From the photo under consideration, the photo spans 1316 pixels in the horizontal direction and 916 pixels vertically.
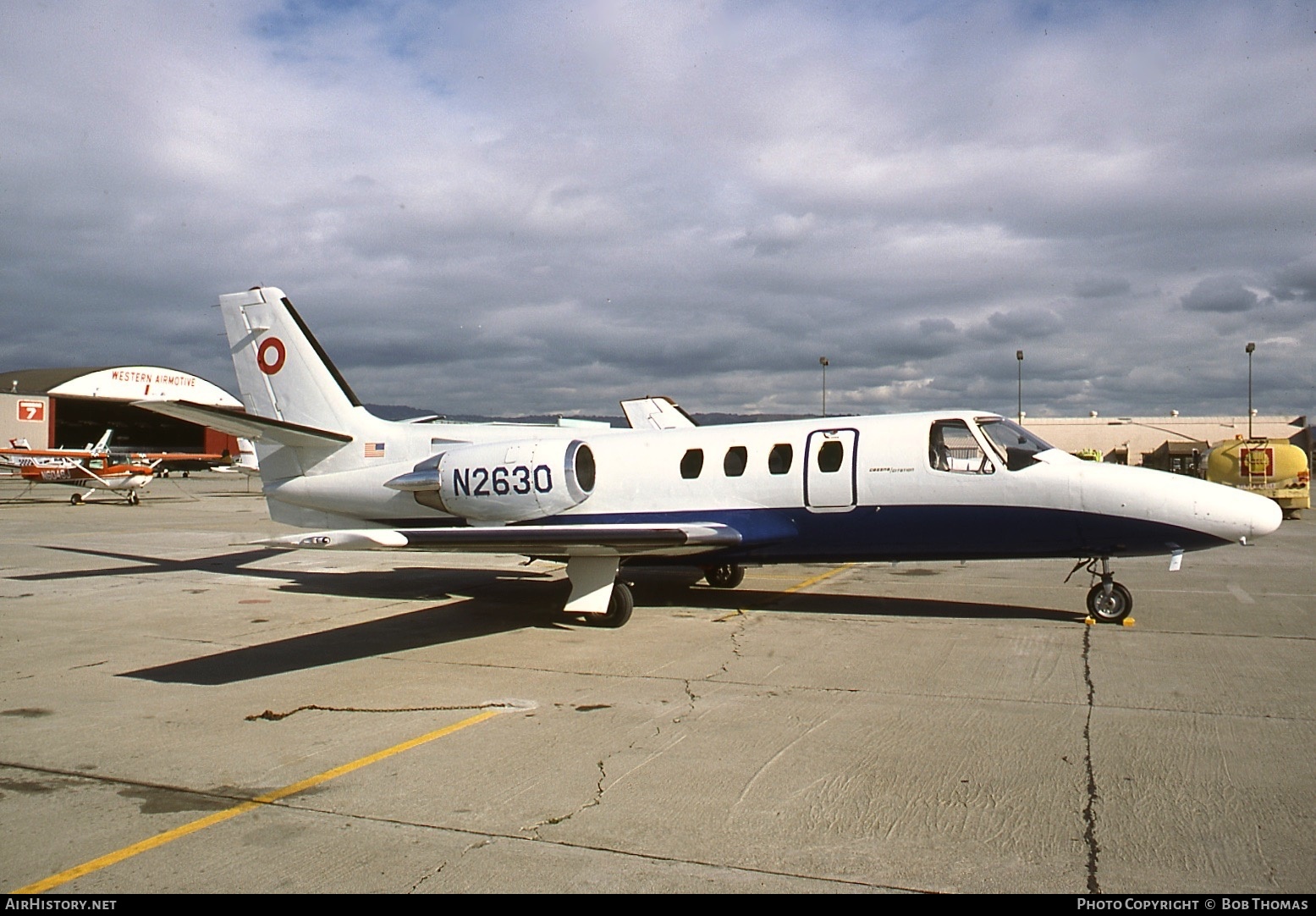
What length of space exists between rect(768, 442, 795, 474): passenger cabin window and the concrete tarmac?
1.90 meters

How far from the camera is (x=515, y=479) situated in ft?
41.8

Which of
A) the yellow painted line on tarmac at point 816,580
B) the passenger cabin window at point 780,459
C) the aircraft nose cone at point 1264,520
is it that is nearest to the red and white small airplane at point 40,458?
the yellow painted line on tarmac at point 816,580

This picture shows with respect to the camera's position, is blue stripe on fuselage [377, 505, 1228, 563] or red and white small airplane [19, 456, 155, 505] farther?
red and white small airplane [19, 456, 155, 505]

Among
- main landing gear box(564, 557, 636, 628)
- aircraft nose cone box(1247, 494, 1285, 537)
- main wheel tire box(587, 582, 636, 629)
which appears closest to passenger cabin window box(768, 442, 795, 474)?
main landing gear box(564, 557, 636, 628)

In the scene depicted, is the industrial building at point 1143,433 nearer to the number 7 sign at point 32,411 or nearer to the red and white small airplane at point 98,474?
the red and white small airplane at point 98,474

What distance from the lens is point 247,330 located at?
15148 mm

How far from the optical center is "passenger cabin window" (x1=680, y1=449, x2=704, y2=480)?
12.5 metres

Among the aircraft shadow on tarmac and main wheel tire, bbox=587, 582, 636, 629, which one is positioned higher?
main wheel tire, bbox=587, 582, 636, 629

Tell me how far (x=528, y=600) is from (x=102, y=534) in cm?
1710

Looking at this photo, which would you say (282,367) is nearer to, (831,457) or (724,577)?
(724,577)

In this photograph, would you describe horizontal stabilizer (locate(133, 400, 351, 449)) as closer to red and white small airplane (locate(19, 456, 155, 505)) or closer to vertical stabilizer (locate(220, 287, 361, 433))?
vertical stabilizer (locate(220, 287, 361, 433))

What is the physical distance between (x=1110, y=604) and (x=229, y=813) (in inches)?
380

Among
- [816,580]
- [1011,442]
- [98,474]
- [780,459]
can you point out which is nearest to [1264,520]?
[1011,442]

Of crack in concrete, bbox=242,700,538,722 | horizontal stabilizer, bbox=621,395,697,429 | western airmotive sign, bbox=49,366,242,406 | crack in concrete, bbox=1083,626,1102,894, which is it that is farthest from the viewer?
western airmotive sign, bbox=49,366,242,406
